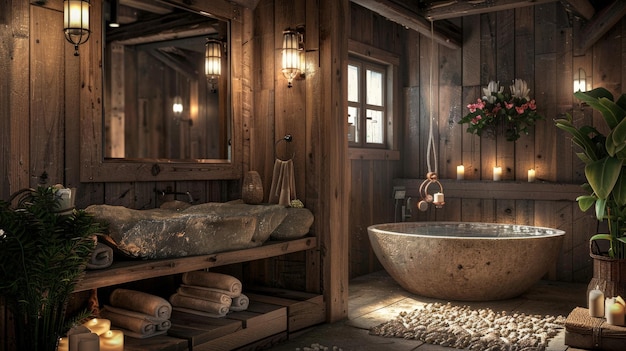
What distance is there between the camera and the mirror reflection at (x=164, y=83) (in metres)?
3.22

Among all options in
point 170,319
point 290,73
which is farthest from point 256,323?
point 290,73

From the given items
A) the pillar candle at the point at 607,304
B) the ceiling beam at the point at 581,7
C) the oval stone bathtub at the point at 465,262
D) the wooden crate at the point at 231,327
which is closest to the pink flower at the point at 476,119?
the ceiling beam at the point at 581,7

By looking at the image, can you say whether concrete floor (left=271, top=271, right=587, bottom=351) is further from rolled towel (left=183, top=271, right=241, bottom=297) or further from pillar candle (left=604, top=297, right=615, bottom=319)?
rolled towel (left=183, top=271, right=241, bottom=297)

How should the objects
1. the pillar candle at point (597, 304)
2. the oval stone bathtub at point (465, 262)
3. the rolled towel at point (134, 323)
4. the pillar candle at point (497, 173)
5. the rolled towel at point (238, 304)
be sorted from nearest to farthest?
the rolled towel at point (134, 323) → the rolled towel at point (238, 304) → the pillar candle at point (597, 304) → the oval stone bathtub at point (465, 262) → the pillar candle at point (497, 173)

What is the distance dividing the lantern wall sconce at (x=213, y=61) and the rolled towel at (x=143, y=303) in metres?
1.42

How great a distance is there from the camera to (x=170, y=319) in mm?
3145

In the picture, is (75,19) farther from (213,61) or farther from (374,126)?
(374,126)

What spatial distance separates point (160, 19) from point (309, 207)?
4.69 feet

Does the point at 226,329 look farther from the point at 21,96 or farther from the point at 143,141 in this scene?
the point at 21,96

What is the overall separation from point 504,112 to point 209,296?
10.7 ft

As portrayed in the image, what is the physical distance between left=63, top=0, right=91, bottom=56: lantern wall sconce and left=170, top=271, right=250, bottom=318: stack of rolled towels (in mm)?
1402

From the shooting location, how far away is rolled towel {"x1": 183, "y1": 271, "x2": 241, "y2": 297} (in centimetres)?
327

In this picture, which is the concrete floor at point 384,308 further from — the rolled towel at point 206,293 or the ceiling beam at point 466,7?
the ceiling beam at point 466,7

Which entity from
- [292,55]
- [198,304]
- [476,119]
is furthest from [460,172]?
[198,304]
